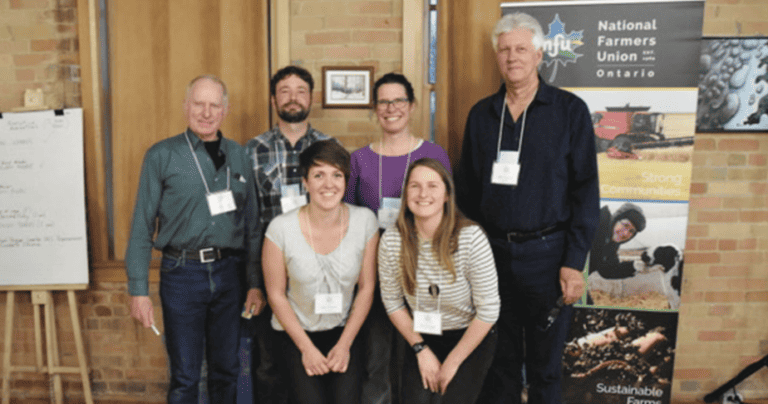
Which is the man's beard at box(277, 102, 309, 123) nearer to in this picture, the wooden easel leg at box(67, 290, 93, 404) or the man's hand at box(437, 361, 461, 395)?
the man's hand at box(437, 361, 461, 395)

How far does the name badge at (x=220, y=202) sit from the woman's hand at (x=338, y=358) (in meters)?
0.73

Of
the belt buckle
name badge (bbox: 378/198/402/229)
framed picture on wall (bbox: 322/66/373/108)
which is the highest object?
framed picture on wall (bbox: 322/66/373/108)

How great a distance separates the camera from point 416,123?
2.50 m

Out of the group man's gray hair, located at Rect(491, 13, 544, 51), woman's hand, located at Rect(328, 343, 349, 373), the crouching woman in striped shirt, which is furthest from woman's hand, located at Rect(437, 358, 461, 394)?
man's gray hair, located at Rect(491, 13, 544, 51)

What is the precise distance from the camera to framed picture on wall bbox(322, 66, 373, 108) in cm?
244

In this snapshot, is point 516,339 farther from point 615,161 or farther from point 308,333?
point 615,161

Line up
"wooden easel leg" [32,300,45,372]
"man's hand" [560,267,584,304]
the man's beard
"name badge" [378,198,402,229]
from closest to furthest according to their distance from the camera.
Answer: "man's hand" [560,267,584,304], "name badge" [378,198,402,229], the man's beard, "wooden easel leg" [32,300,45,372]

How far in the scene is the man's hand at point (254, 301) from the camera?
200 centimetres

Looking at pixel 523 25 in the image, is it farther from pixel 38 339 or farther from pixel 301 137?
pixel 38 339

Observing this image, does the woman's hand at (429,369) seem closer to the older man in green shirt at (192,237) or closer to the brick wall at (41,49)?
the older man in green shirt at (192,237)

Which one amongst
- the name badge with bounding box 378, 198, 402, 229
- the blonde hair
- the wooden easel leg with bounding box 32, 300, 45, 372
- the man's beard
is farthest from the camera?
the wooden easel leg with bounding box 32, 300, 45, 372

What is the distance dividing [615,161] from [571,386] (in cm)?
120

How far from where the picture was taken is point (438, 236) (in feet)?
5.37

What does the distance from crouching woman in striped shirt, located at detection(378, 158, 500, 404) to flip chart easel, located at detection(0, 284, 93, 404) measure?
1888 mm
